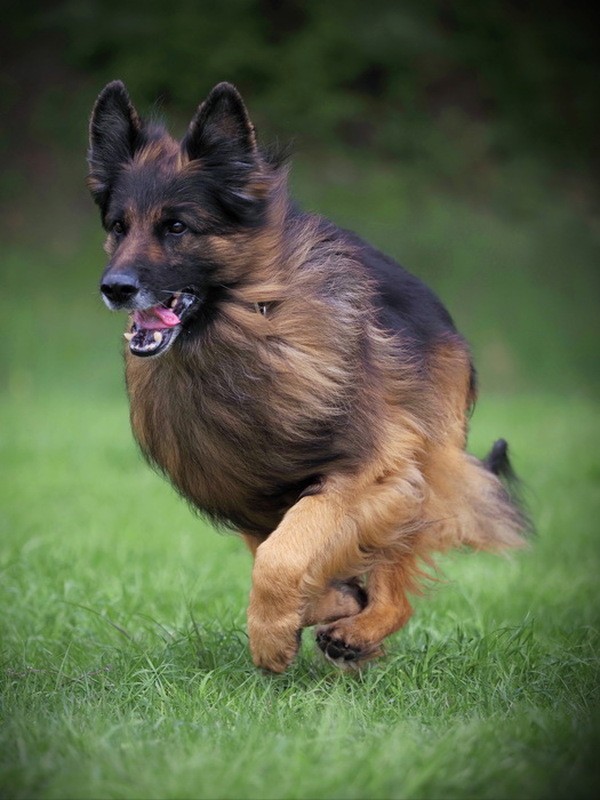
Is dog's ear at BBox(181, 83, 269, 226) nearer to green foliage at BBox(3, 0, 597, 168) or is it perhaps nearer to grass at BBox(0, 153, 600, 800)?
grass at BBox(0, 153, 600, 800)

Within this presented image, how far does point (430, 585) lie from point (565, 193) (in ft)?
70.2

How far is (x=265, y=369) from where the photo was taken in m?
4.28

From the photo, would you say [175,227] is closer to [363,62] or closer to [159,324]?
[159,324]

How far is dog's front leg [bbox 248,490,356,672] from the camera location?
4141 millimetres

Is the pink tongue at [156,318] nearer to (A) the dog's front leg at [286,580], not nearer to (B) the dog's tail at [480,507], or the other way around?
(A) the dog's front leg at [286,580]

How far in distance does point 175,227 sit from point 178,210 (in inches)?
2.6

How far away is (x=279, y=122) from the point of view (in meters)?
24.4

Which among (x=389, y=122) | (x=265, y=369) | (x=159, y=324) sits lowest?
(x=265, y=369)

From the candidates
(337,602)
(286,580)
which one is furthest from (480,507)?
(286,580)

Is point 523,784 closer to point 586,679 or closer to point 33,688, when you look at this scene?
point 586,679

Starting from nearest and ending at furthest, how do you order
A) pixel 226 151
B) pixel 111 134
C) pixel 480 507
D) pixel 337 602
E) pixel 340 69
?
1. pixel 226 151
2. pixel 111 134
3. pixel 337 602
4. pixel 480 507
5. pixel 340 69

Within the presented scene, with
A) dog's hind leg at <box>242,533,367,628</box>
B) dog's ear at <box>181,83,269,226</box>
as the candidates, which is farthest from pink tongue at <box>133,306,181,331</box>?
dog's hind leg at <box>242,533,367,628</box>

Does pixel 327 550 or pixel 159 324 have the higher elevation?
pixel 159 324

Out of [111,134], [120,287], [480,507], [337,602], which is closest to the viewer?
[120,287]
